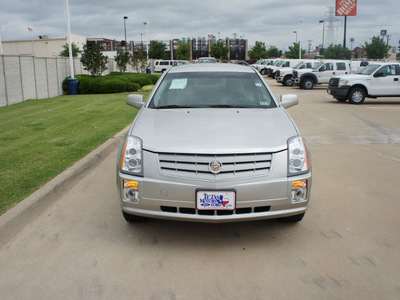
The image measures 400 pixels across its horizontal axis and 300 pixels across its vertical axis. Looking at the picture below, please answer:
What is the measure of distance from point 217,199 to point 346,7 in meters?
59.9

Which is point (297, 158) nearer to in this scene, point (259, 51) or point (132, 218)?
point (132, 218)

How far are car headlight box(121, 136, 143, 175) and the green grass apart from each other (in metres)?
1.69

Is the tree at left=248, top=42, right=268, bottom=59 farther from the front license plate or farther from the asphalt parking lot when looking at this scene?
the front license plate

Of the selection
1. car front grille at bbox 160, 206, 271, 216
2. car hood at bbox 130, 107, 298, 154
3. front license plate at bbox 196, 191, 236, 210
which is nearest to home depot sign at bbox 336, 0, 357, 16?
car hood at bbox 130, 107, 298, 154

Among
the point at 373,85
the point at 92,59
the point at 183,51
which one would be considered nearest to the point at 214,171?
the point at 373,85

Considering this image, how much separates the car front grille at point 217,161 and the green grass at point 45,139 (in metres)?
2.17

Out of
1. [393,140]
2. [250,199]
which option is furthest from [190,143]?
[393,140]

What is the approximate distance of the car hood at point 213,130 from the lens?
→ 3.75m

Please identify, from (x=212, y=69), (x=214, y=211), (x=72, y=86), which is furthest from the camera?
(x=72, y=86)

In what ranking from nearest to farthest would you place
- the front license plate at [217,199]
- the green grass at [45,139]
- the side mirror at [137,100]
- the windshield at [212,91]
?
1. the front license plate at [217,199]
2. the windshield at [212,91]
3. the side mirror at [137,100]
4. the green grass at [45,139]

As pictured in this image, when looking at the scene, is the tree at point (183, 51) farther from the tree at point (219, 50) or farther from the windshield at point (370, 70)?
the windshield at point (370, 70)

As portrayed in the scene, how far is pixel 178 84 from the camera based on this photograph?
17.7ft

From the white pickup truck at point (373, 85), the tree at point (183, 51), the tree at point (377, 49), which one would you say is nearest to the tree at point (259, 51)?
the tree at point (183, 51)

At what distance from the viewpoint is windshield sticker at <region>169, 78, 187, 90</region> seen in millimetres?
5360
